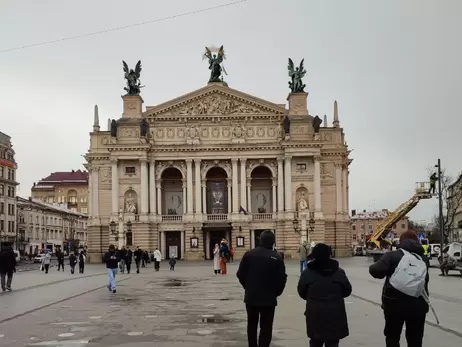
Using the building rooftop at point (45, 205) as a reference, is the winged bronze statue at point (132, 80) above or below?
above

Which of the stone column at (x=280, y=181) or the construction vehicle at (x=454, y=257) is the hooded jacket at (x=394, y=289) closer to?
the construction vehicle at (x=454, y=257)

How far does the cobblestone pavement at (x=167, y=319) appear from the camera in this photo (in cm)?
1386

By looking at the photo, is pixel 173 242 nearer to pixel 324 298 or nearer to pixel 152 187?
Answer: pixel 152 187

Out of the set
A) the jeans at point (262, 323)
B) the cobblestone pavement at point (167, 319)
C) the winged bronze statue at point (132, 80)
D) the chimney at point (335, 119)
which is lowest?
the cobblestone pavement at point (167, 319)

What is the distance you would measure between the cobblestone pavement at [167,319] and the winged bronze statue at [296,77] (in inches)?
2405

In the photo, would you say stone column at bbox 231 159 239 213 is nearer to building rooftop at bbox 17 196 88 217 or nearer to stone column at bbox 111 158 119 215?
stone column at bbox 111 158 119 215

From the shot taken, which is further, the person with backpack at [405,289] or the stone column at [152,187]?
the stone column at [152,187]

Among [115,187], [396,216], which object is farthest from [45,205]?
[396,216]

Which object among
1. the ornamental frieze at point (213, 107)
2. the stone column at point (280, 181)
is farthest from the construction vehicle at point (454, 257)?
the ornamental frieze at point (213, 107)

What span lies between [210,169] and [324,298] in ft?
257

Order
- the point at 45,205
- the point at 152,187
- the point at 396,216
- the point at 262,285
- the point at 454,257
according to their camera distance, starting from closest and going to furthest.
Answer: the point at 262,285
the point at 454,257
the point at 396,216
the point at 152,187
the point at 45,205

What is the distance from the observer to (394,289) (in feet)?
31.5

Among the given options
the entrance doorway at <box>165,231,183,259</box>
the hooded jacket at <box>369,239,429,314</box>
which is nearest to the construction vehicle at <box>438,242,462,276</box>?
the hooded jacket at <box>369,239,429,314</box>

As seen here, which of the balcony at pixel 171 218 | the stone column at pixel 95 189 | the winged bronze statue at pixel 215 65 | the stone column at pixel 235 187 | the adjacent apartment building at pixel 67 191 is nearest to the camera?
the stone column at pixel 235 187
